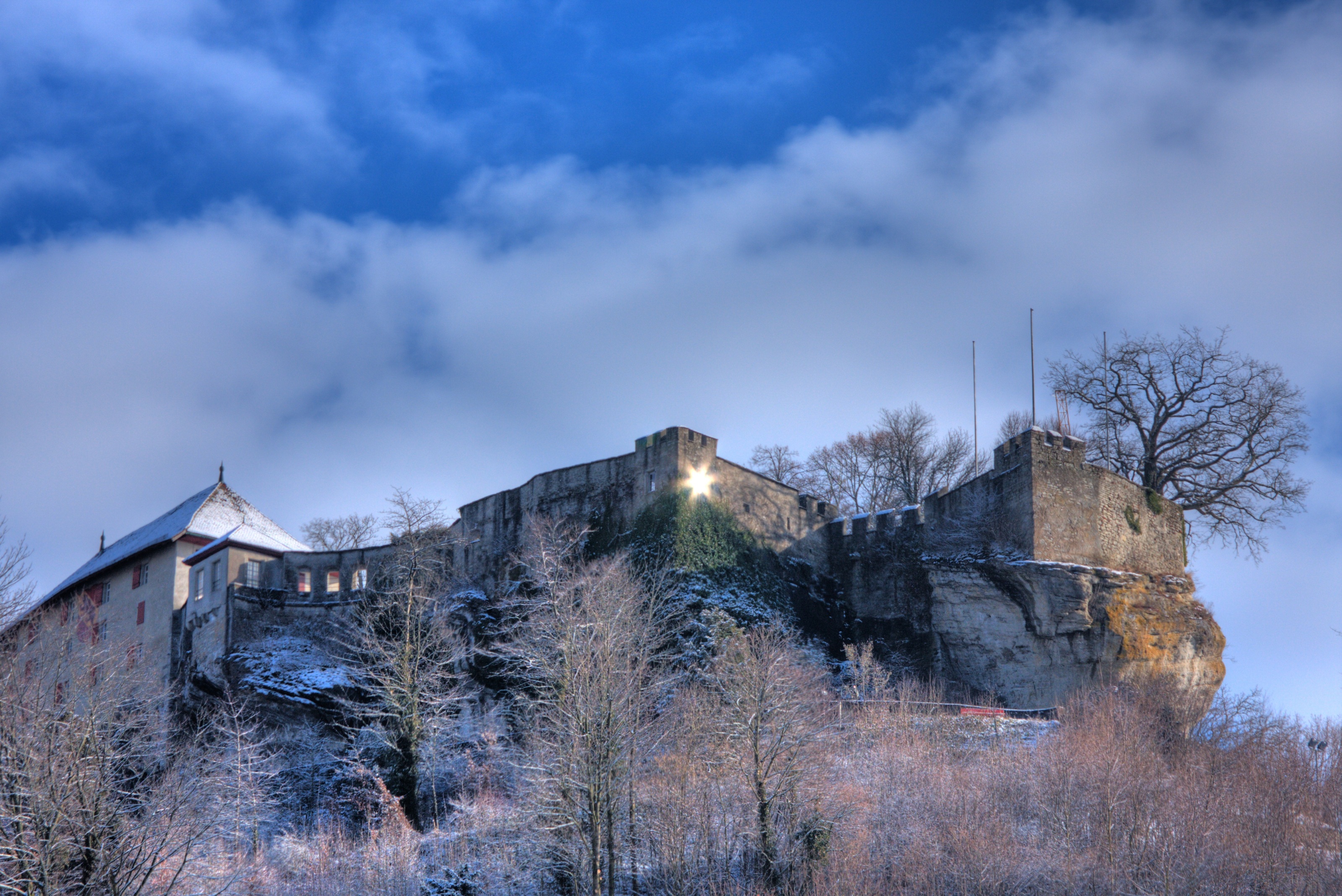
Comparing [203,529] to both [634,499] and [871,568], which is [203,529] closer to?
[634,499]

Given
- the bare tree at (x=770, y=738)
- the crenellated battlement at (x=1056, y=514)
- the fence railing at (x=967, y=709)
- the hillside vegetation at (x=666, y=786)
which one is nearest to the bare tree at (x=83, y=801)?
the hillside vegetation at (x=666, y=786)

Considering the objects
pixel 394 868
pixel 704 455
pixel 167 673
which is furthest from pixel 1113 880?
pixel 167 673

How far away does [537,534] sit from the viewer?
39500 mm

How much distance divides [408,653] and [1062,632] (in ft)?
57.7

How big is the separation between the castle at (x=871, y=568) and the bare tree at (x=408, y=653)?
1.39 m

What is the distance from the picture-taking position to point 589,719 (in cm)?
2712

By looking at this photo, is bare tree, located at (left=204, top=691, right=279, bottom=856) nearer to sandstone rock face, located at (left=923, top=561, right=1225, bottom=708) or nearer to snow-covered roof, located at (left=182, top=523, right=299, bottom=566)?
snow-covered roof, located at (left=182, top=523, right=299, bottom=566)

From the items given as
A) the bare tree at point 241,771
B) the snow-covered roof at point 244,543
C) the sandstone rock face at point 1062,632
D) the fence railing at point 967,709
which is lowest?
the bare tree at point 241,771

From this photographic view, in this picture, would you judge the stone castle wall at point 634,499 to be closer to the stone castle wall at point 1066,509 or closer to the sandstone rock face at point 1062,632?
the stone castle wall at point 1066,509

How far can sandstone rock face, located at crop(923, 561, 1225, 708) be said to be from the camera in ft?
116

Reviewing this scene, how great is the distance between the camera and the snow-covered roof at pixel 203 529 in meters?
47.6

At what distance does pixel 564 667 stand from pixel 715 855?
5161 millimetres

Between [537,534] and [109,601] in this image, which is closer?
[537,534]

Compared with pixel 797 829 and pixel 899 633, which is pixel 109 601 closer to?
pixel 899 633
